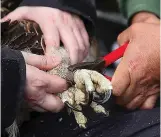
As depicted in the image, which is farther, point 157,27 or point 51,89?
point 157,27

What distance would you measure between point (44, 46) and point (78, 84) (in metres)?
0.13

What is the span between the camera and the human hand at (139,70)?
0.76 metres

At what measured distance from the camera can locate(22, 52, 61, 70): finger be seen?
647mm

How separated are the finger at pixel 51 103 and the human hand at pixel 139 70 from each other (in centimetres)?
13

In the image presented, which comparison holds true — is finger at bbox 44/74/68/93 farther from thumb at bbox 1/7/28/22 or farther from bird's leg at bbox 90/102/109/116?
thumb at bbox 1/7/28/22

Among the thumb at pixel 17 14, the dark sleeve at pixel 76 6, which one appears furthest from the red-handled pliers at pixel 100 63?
the thumb at pixel 17 14

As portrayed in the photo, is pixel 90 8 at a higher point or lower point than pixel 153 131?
higher

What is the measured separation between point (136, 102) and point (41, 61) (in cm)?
28

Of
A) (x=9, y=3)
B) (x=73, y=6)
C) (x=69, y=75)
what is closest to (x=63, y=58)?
(x=69, y=75)

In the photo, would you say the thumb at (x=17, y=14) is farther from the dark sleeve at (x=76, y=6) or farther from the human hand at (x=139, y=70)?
the human hand at (x=139, y=70)

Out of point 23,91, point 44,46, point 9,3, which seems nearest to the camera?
point 23,91

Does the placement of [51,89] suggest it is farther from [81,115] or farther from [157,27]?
[157,27]

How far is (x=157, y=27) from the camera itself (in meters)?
0.82

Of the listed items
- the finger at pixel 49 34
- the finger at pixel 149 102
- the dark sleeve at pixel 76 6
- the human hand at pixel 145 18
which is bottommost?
the finger at pixel 149 102
